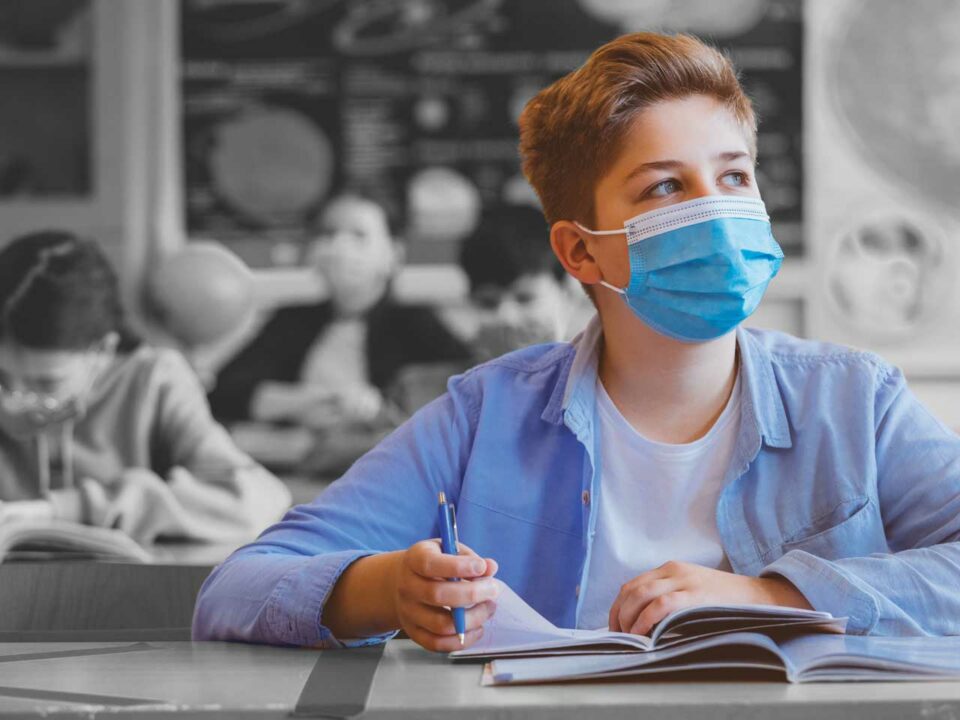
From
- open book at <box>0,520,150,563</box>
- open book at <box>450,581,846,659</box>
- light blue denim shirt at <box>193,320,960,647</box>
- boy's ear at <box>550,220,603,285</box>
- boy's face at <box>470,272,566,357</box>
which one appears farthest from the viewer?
boy's face at <box>470,272,566,357</box>

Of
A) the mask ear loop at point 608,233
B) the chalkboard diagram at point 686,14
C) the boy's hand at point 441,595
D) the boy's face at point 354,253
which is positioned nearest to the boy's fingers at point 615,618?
the boy's hand at point 441,595

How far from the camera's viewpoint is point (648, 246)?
4.39 ft

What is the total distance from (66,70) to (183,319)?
0.65 metres

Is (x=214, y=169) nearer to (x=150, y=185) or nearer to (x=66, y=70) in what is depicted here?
(x=150, y=185)

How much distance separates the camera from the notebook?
0.81m

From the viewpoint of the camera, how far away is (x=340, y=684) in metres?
0.86

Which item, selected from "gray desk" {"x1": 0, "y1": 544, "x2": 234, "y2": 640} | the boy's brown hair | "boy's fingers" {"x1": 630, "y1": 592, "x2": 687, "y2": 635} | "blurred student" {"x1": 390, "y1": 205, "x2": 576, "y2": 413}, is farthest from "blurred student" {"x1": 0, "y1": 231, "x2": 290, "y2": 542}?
"boy's fingers" {"x1": 630, "y1": 592, "x2": 687, "y2": 635}

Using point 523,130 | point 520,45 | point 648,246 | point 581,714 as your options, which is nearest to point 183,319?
point 520,45

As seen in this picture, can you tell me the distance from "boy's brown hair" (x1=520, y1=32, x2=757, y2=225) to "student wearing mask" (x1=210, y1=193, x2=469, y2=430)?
53.1 inches

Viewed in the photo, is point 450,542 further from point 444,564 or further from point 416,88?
point 416,88

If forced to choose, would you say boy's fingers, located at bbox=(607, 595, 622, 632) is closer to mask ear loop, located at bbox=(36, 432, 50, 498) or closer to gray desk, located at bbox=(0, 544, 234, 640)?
gray desk, located at bbox=(0, 544, 234, 640)

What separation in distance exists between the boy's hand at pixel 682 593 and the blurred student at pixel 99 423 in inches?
71.6

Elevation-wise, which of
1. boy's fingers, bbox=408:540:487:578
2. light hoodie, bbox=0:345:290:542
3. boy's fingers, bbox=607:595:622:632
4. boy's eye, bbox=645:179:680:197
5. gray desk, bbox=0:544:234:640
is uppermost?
boy's eye, bbox=645:179:680:197

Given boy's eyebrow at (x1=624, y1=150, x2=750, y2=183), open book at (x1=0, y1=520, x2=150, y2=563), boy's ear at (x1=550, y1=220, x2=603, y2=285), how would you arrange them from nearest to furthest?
boy's eyebrow at (x1=624, y1=150, x2=750, y2=183), boy's ear at (x1=550, y1=220, x2=603, y2=285), open book at (x1=0, y1=520, x2=150, y2=563)
